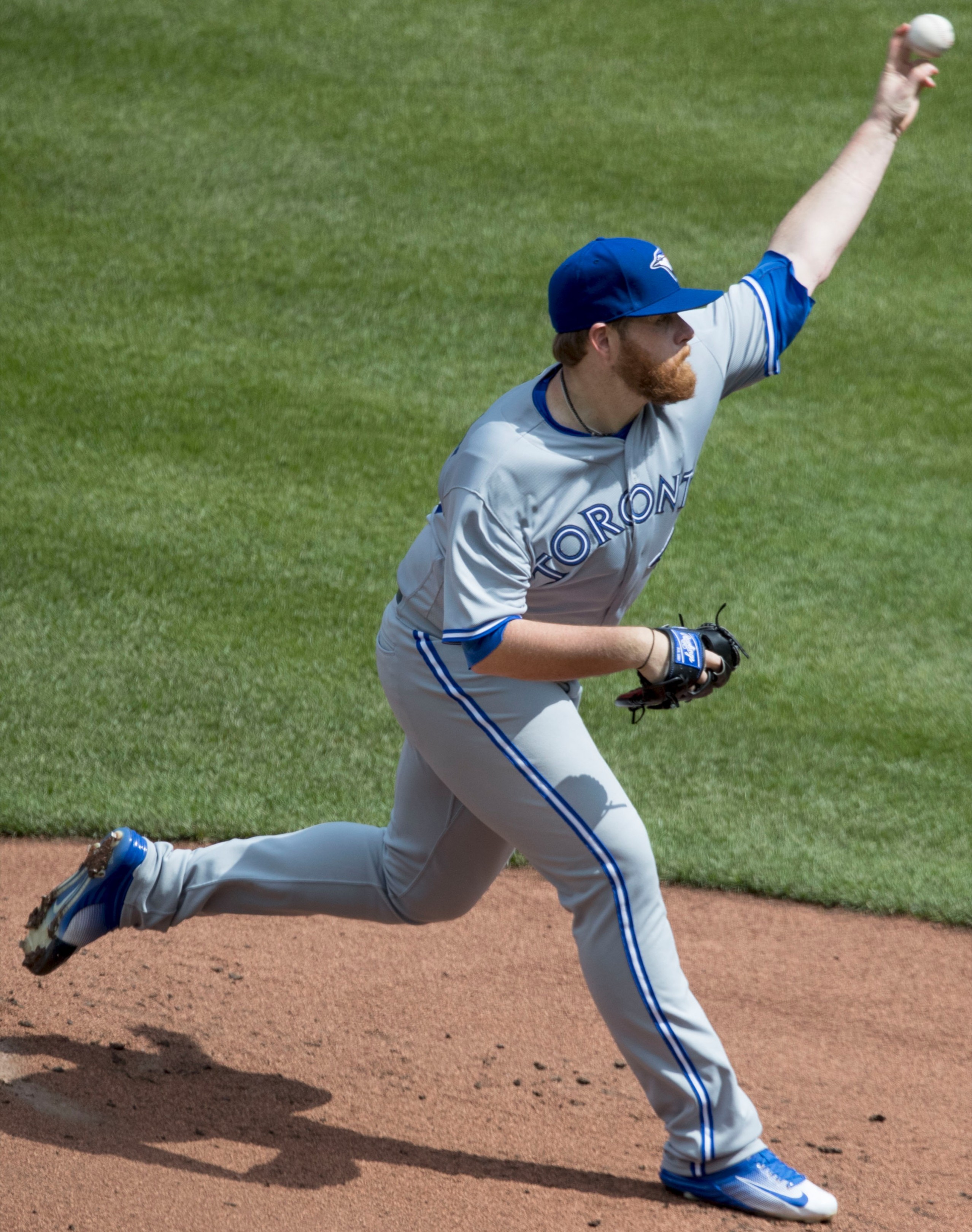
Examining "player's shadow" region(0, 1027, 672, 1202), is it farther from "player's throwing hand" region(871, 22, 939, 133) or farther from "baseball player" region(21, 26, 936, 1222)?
"player's throwing hand" region(871, 22, 939, 133)

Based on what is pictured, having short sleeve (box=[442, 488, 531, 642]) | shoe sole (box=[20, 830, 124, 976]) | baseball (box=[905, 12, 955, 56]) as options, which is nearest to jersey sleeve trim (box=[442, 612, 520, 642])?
short sleeve (box=[442, 488, 531, 642])

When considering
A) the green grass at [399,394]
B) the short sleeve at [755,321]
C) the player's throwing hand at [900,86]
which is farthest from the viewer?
the green grass at [399,394]

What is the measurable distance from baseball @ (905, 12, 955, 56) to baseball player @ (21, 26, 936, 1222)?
3.50 ft

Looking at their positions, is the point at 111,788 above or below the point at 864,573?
below

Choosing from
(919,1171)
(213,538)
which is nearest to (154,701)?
(213,538)

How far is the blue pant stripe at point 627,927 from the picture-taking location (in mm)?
2932

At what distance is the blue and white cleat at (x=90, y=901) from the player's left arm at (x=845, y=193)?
211 centimetres

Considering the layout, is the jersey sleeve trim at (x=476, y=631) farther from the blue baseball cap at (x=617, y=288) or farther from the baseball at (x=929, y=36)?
the baseball at (x=929, y=36)

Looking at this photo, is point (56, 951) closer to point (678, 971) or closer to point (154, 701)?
point (678, 971)

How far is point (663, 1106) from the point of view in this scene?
9.86 ft

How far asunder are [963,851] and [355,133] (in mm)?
8603

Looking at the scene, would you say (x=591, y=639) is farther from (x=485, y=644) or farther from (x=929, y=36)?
(x=929, y=36)

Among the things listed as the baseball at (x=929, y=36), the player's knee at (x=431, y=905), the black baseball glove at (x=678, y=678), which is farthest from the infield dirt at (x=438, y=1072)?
the baseball at (x=929, y=36)

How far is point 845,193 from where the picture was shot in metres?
3.54
